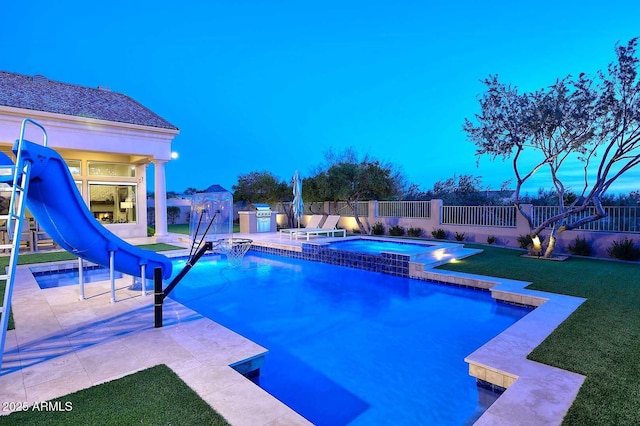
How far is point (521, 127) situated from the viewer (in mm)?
11148

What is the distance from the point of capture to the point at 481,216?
1482 centimetres

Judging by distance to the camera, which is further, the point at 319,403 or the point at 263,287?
the point at 263,287

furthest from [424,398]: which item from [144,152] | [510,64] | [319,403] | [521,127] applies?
[510,64]

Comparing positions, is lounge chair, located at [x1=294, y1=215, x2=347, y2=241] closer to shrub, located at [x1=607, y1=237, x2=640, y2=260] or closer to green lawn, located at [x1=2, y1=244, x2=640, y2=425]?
green lawn, located at [x1=2, y1=244, x2=640, y2=425]

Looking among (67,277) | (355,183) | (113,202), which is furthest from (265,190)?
(67,277)

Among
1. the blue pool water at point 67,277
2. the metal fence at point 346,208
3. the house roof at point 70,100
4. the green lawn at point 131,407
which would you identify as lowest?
the blue pool water at point 67,277

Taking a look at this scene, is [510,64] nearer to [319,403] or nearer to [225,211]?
[225,211]

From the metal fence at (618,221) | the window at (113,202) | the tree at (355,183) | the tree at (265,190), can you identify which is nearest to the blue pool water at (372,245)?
the tree at (355,183)

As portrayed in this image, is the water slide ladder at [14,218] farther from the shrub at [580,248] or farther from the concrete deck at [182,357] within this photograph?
the shrub at [580,248]

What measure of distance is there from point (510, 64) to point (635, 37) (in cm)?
1159

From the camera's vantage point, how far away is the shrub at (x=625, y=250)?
33.7 feet

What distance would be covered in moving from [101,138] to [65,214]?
414 inches

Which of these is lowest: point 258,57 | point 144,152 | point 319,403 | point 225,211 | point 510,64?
point 319,403

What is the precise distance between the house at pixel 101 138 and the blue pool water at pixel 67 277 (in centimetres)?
515
